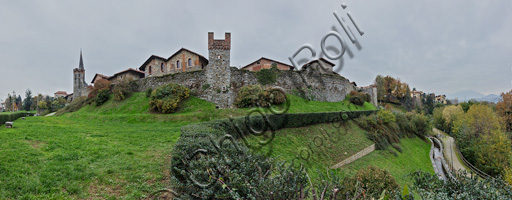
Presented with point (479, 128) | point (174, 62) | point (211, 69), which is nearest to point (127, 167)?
point (211, 69)

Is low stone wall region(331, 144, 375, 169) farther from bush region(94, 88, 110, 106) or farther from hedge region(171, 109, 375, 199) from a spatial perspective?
bush region(94, 88, 110, 106)

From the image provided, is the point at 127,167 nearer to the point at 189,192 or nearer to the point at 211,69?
the point at 189,192

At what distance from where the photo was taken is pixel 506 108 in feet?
95.2

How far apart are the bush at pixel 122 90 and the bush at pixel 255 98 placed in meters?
13.8

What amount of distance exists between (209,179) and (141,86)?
26.4 metres

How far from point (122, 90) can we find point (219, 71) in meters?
12.1

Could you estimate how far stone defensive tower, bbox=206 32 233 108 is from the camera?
2214 cm

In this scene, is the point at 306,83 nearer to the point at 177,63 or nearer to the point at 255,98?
the point at 255,98

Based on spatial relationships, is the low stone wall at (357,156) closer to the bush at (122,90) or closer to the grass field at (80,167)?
the grass field at (80,167)

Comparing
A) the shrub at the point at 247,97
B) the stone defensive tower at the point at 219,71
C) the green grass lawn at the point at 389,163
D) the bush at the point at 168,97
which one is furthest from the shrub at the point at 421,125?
the bush at the point at 168,97

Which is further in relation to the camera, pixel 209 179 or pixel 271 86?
pixel 271 86

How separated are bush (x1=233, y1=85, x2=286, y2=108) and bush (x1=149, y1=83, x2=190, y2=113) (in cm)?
543

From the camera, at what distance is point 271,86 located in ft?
80.8

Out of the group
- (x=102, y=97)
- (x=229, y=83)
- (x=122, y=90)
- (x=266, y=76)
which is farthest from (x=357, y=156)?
(x=102, y=97)
